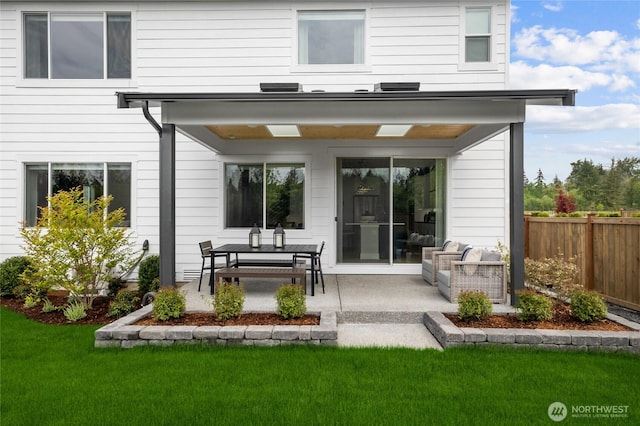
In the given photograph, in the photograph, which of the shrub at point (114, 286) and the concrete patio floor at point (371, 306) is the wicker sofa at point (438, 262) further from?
the shrub at point (114, 286)

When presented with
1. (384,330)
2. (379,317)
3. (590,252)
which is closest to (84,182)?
(379,317)

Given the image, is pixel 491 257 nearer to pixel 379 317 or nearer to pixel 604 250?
pixel 379 317

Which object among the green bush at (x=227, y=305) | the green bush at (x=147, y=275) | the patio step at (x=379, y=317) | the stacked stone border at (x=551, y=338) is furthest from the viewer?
the green bush at (x=147, y=275)

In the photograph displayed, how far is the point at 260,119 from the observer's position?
5555mm

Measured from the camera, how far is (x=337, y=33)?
320 inches

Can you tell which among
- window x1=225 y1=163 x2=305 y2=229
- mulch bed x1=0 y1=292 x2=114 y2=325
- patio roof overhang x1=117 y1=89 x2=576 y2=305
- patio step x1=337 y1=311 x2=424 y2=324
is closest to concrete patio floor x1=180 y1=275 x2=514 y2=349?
patio step x1=337 y1=311 x2=424 y2=324

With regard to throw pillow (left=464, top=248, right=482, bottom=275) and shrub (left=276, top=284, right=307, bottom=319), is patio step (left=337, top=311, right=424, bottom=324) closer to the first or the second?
shrub (left=276, top=284, right=307, bottom=319)

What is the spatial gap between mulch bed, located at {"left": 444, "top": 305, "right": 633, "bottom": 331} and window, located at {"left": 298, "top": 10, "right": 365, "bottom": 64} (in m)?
5.69

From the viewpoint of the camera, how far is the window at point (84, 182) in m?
8.02

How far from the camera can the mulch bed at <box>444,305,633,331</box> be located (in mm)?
4574

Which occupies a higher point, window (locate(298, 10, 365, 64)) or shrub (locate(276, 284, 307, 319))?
window (locate(298, 10, 365, 64))

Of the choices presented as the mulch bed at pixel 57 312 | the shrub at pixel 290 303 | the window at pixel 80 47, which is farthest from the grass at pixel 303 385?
the window at pixel 80 47

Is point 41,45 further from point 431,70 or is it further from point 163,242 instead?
point 431,70

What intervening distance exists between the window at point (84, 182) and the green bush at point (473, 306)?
6.66 meters
